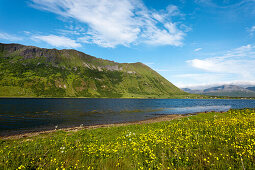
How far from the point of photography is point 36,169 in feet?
25.6

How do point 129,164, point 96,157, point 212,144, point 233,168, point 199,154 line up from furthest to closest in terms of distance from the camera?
point 212,144
point 96,157
point 199,154
point 129,164
point 233,168

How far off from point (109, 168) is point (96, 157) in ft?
8.38

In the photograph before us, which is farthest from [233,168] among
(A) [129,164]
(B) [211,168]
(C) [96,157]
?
(C) [96,157]

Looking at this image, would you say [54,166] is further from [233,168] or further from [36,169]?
[233,168]

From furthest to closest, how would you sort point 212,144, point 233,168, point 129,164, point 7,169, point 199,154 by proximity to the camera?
point 212,144, point 199,154, point 129,164, point 7,169, point 233,168

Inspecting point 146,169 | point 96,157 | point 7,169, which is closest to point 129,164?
point 146,169

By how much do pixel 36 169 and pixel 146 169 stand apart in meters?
6.47

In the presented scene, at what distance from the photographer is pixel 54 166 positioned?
802 cm

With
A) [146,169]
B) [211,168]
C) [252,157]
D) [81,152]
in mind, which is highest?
[252,157]

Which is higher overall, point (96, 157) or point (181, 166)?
point (181, 166)

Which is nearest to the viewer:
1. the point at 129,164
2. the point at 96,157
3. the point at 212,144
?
the point at 129,164

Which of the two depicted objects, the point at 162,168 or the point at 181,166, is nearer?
the point at 162,168

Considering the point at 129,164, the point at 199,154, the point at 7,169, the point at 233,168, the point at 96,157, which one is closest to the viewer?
the point at 233,168

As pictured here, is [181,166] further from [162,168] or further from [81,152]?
[81,152]
